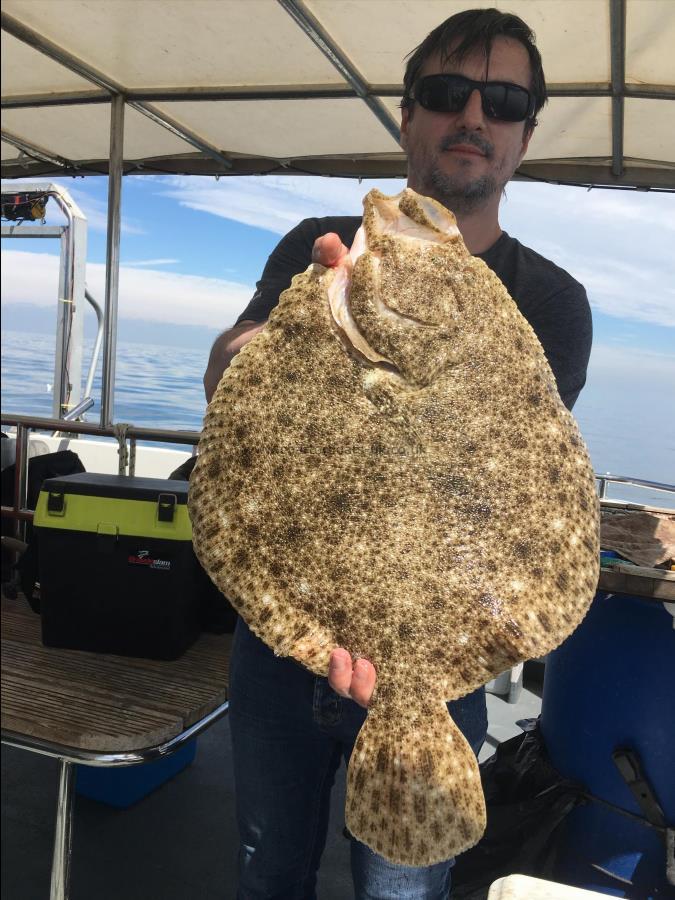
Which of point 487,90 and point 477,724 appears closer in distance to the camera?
point 487,90

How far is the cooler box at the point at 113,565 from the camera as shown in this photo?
274 centimetres

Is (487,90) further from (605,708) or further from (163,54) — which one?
(163,54)

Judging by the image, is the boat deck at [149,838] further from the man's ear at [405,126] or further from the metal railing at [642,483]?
the man's ear at [405,126]

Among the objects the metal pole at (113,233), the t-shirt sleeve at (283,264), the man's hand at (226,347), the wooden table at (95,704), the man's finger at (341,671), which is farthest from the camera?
the metal pole at (113,233)

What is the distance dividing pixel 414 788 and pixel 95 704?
5.13 feet

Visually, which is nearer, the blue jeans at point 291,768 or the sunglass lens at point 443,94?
the sunglass lens at point 443,94

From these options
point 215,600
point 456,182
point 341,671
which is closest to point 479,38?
point 456,182

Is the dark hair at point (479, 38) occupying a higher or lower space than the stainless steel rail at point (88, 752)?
higher

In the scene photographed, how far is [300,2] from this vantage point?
8.73 ft

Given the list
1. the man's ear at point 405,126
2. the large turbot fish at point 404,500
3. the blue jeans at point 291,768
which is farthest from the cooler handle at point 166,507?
the man's ear at point 405,126

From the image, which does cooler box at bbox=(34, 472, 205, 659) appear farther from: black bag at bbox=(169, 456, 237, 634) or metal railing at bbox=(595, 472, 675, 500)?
metal railing at bbox=(595, 472, 675, 500)

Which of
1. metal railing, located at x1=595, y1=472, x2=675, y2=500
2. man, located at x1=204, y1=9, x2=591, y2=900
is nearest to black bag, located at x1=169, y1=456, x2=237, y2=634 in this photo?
man, located at x1=204, y1=9, x2=591, y2=900

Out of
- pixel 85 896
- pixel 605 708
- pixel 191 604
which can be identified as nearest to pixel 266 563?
pixel 605 708

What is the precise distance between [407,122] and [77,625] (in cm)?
230
